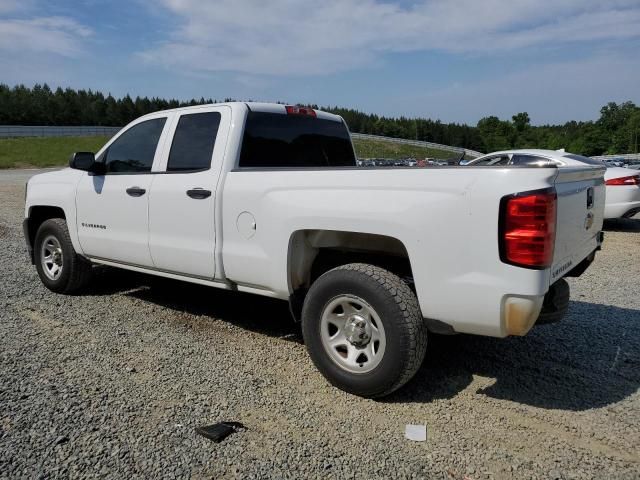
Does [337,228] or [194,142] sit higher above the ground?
[194,142]

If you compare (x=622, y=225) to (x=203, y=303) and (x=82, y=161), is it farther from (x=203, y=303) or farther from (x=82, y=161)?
(x=82, y=161)

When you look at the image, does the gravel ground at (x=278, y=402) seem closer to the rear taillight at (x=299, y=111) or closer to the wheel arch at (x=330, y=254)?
the wheel arch at (x=330, y=254)

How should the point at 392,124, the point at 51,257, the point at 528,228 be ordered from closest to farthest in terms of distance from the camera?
the point at 528,228 < the point at 51,257 < the point at 392,124

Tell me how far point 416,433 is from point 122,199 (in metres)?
3.40

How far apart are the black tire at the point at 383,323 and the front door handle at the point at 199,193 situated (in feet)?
4.05

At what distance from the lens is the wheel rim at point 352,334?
134 inches

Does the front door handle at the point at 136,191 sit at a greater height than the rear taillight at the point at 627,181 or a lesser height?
greater

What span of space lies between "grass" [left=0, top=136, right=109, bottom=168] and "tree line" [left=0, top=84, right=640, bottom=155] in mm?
30743

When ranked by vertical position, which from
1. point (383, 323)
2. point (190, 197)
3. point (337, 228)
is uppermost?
point (190, 197)

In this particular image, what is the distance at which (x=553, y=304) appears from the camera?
11.5 ft

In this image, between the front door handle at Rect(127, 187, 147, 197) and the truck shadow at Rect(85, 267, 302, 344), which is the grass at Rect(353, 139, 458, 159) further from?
the front door handle at Rect(127, 187, 147, 197)

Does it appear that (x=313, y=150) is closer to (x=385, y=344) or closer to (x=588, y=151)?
(x=385, y=344)

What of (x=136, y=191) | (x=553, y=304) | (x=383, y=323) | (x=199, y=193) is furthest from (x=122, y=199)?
(x=553, y=304)

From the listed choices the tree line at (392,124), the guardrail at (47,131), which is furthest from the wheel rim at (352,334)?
the tree line at (392,124)
